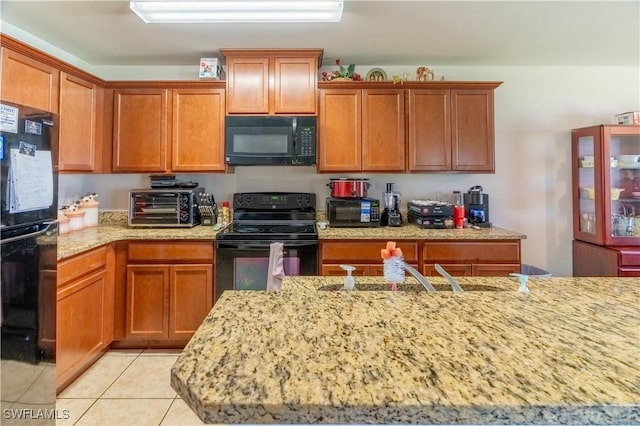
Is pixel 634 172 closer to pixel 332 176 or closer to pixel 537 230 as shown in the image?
pixel 537 230

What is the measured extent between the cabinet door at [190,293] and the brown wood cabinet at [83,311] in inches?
17.6

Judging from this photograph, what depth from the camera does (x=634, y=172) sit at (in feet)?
9.45

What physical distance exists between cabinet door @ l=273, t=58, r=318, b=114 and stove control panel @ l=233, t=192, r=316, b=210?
73cm

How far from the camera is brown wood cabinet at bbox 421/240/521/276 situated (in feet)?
8.30

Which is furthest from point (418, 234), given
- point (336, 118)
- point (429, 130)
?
point (336, 118)

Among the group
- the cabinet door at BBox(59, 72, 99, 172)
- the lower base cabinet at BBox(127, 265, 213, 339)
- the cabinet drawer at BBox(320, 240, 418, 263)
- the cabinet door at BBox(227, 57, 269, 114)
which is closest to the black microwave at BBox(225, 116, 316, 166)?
the cabinet door at BBox(227, 57, 269, 114)

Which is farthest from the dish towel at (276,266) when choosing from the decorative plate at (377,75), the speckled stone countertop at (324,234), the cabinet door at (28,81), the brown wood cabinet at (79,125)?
A: the decorative plate at (377,75)

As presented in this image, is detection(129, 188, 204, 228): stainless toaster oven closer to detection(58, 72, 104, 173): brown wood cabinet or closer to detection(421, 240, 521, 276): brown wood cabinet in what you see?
detection(58, 72, 104, 173): brown wood cabinet

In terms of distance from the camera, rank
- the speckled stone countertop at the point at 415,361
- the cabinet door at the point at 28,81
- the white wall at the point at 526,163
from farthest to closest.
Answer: the white wall at the point at 526,163
the cabinet door at the point at 28,81
the speckled stone countertop at the point at 415,361

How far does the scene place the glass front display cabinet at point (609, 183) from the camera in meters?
2.74

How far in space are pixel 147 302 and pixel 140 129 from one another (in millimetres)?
1446

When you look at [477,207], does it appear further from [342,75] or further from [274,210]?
[274,210]

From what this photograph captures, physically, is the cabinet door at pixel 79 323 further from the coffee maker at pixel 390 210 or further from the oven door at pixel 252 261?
the coffee maker at pixel 390 210

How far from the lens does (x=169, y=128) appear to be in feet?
9.22
